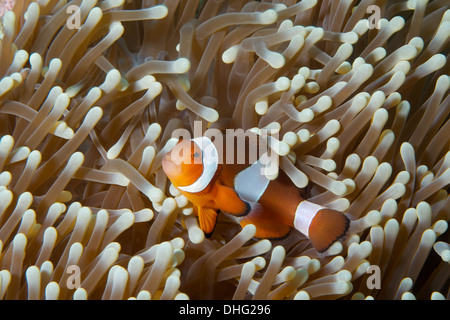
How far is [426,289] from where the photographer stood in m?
1.14

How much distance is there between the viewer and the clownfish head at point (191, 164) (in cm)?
101

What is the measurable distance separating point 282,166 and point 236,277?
0.29 metres

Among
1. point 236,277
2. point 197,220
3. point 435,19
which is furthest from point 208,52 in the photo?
point 435,19

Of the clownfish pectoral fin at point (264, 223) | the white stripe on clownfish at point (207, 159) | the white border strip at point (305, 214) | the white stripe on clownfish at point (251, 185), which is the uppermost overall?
the white stripe on clownfish at point (207, 159)

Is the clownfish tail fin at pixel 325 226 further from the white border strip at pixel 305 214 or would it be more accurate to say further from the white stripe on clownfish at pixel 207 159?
the white stripe on clownfish at pixel 207 159

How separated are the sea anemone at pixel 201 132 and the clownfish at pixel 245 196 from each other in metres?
0.06

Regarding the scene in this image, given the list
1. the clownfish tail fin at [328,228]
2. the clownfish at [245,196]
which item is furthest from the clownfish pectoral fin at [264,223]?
the clownfish tail fin at [328,228]

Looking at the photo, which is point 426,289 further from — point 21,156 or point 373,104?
point 21,156

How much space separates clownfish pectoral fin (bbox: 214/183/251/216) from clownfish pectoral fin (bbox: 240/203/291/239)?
0.07ft

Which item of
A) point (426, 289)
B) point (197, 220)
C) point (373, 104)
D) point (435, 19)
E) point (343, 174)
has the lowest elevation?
point (426, 289)

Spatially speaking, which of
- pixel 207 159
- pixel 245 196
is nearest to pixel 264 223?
pixel 245 196

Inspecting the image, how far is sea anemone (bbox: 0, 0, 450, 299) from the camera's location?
3.20ft

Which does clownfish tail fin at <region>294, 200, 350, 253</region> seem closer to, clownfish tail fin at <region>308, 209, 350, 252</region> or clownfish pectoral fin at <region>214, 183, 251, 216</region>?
clownfish tail fin at <region>308, 209, 350, 252</region>

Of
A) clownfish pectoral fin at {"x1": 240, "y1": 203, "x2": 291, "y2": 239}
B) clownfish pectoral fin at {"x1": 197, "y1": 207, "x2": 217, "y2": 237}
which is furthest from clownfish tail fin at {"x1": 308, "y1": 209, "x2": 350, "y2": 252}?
clownfish pectoral fin at {"x1": 197, "y1": 207, "x2": 217, "y2": 237}
